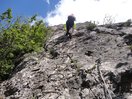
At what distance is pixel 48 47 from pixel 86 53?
400 cm

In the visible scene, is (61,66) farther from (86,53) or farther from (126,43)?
(126,43)

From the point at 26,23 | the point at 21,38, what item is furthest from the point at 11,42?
the point at 26,23

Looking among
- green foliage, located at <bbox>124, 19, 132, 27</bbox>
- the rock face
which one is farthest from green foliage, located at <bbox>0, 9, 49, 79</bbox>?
green foliage, located at <bbox>124, 19, 132, 27</bbox>

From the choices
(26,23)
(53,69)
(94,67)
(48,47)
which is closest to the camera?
(94,67)

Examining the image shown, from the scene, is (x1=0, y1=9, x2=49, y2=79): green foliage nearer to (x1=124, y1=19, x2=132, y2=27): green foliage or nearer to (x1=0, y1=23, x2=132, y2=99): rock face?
(x1=0, y1=23, x2=132, y2=99): rock face

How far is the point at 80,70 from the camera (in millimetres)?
13133

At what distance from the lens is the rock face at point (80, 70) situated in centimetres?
1158

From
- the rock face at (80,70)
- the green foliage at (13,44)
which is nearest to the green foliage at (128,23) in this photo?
the rock face at (80,70)

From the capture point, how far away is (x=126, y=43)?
51.2 feet

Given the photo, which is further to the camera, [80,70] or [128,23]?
[128,23]

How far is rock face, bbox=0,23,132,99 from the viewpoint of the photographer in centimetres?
1158

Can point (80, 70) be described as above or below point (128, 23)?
below

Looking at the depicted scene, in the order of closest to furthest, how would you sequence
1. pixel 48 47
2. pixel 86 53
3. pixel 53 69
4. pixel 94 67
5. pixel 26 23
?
pixel 94 67 → pixel 53 69 → pixel 86 53 → pixel 48 47 → pixel 26 23

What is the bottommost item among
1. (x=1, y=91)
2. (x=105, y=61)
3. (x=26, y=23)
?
(x=1, y=91)
